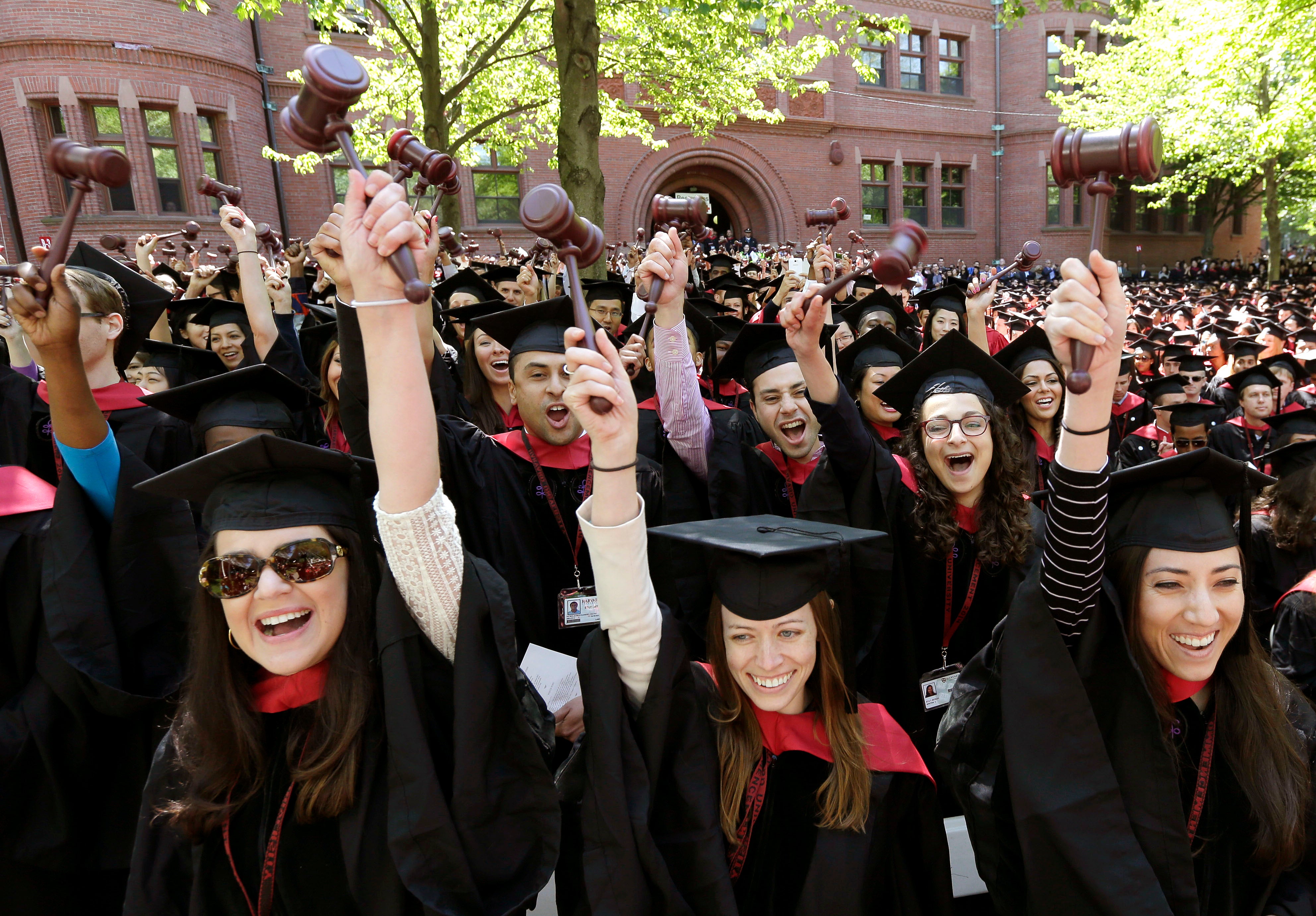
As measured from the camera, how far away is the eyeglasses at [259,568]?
65.2 inches

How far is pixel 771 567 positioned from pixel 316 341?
121 inches

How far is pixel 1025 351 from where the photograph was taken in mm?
4309

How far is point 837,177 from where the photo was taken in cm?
2353

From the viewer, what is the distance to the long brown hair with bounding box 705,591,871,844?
6.09 feet

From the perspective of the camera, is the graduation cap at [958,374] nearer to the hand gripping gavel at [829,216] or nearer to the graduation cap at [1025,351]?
the hand gripping gavel at [829,216]

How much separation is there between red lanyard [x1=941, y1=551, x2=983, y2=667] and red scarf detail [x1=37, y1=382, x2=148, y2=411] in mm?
2937

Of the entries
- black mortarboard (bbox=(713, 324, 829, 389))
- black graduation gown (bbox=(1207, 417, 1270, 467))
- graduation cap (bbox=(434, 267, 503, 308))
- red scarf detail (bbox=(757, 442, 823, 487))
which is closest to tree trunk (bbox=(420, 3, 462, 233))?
graduation cap (bbox=(434, 267, 503, 308))

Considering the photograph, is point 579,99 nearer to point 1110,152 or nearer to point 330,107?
point 330,107

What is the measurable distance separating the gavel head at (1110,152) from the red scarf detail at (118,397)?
9.72 feet

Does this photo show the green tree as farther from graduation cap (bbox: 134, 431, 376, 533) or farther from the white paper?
graduation cap (bbox: 134, 431, 376, 533)

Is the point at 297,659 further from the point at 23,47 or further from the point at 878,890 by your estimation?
the point at 23,47

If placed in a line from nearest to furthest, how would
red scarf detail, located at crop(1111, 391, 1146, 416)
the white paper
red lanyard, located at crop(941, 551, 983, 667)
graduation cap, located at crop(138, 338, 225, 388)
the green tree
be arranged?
the white paper
red lanyard, located at crop(941, 551, 983, 667)
graduation cap, located at crop(138, 338, 225, 388)
red scarf detail, located at crop(1111, 391, 1146, 416)
the green tree

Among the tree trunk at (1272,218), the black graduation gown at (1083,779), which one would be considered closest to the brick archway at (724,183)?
the tree trunk at (1272,218)

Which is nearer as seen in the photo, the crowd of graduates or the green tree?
the crowd of graduates
